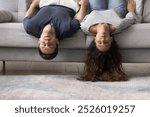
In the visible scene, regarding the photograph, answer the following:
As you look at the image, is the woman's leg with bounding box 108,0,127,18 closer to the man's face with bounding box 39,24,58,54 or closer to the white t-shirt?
the white t-shirt

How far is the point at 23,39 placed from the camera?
212 cm

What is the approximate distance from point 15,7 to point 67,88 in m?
0.99

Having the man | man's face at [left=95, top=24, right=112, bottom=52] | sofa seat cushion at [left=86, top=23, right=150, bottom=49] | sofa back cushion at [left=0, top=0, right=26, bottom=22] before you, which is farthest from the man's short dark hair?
sofa back cushion at [left=0, top=0, right=26, bottom=22]

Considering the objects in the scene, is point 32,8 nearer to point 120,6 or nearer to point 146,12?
point 120,6

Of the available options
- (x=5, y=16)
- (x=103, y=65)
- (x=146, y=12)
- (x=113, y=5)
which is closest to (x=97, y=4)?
(x=113, y=5)

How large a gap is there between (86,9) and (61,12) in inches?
8.7

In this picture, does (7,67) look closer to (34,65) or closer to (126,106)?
(34,65)

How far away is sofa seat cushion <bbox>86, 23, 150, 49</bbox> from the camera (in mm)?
2066

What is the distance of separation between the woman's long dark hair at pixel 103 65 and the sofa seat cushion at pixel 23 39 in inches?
3.9

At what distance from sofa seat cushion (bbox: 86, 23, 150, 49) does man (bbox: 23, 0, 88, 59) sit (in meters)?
0.30

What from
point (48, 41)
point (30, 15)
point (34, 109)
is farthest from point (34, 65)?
point (34, 109)

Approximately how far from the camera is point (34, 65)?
278 centimetres

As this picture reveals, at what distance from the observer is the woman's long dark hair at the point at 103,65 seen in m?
2.04

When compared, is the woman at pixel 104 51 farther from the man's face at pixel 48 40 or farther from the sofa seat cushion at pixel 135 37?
the man's face at pixel 48 40
